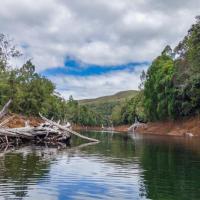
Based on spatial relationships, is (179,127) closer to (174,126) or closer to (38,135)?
(174,126)

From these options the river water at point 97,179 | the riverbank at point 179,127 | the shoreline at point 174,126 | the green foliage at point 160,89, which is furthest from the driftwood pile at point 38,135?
the green foliage at point 160,89

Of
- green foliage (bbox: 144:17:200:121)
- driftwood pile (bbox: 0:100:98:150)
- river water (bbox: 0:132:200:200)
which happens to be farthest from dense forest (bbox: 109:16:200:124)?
river water (bbox: 0:132:200:200)

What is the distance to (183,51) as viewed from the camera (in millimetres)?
60375

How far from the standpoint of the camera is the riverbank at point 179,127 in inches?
3684

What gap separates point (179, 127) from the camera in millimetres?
104688

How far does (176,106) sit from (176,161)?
244 feet

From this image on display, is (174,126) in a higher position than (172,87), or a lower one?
lower

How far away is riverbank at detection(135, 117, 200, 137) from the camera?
307 feet

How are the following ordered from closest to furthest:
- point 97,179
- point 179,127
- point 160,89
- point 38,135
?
point 97,179 → point 38,135 → point 179,127 → point 160,89

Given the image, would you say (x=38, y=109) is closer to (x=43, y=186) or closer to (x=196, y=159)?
(x=196, y=159)

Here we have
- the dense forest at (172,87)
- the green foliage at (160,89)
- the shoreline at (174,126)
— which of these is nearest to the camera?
the dense forest at (172,87)

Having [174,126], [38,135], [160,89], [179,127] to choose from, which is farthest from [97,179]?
[160,89]

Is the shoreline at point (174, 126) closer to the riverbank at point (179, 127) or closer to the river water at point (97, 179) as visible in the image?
the riverbank at point (179, 127)

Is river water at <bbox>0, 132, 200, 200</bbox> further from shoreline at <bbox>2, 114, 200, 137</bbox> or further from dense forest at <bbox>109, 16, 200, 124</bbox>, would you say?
shoreline at <bbox>2, 114, 200, 137</bbox>
